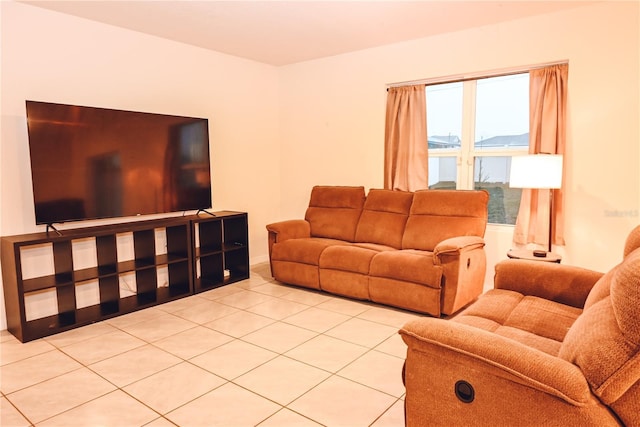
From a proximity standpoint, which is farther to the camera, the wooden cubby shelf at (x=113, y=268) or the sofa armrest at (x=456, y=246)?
the sofa armrest at (x=456, y=246)

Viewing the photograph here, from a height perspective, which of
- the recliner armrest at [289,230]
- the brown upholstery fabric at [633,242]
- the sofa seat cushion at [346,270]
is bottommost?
the sofa seat cushion at [346,270]

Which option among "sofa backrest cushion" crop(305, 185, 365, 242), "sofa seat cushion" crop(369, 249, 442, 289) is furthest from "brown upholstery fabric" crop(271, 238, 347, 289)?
"sofa seat cushion" crop(369, 249, 442, 289)

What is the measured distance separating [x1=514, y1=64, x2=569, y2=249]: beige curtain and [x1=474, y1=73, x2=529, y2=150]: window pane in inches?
8.1

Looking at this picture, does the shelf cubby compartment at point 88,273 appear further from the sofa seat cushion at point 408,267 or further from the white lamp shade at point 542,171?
the white lamp shade at point 542,171

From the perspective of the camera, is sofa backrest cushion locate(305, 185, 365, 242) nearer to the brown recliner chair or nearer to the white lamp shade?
the white lamp shade

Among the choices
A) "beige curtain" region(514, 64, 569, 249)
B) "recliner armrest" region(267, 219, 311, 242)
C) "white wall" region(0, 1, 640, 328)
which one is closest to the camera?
"white wall" region(0, 1, 640, 328)

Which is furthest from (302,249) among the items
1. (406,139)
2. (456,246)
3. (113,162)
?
(113,162)

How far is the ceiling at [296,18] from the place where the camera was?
3260mm

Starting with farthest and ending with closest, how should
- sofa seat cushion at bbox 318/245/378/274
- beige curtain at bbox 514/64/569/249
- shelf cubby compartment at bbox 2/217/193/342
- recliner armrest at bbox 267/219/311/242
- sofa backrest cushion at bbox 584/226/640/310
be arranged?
recliner armrest at bbox 267/219/311/242
sofa seat cushion at bbox 318/245/378/274
beige curtain at bbox 514/64/569/249
shelf cubby compartment at bbox 2/217/193/342
sofa backrest cushion at bbox 584/226/640/310

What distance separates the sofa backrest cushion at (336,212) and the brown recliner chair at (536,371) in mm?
2578

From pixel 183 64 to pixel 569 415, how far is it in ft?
14.1

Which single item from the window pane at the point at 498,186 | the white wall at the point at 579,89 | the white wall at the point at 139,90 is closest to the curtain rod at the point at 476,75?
the white wall at the point at 579,89

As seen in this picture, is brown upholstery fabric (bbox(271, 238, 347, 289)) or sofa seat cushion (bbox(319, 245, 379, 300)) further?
brown upholstery fabric (bbox(271, 238, 347, 289))

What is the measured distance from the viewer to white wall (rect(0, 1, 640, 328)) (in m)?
3.21
